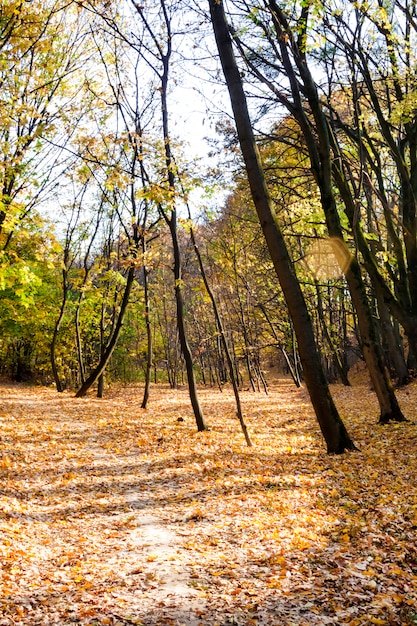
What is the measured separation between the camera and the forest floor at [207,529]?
4.05 m

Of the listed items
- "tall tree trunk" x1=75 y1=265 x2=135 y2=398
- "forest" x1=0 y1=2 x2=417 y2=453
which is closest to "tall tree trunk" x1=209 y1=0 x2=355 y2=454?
"forest" x1=0 y1=2 x2=417 y2=453

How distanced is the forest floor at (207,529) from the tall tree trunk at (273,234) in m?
1.48

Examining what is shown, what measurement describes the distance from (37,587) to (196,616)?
163 centimetres

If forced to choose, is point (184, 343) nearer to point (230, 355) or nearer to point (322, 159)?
point (230, 355)

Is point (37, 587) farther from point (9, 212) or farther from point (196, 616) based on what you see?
point (9, 212)

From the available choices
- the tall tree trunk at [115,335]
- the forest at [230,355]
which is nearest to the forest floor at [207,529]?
the forest at [230,355]

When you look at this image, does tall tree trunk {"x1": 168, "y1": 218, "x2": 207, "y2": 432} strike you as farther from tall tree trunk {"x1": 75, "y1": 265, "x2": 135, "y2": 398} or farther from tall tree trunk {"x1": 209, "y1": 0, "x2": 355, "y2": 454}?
tall tree trunk {"x1": 75, "y1": 265, "x2": 135, "y2": 398}

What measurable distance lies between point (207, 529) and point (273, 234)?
16.9ft

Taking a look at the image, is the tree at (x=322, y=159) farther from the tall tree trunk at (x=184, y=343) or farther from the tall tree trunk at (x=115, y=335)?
the tall tree trunk at (x=115, y=335)

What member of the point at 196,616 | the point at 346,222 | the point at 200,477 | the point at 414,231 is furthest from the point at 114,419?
the point at 196,616

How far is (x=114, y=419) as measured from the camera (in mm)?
14812

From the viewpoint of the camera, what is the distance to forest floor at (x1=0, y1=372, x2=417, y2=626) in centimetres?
405

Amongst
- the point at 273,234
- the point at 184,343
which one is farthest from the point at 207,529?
the point at 184,343

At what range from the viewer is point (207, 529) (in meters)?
6.11
